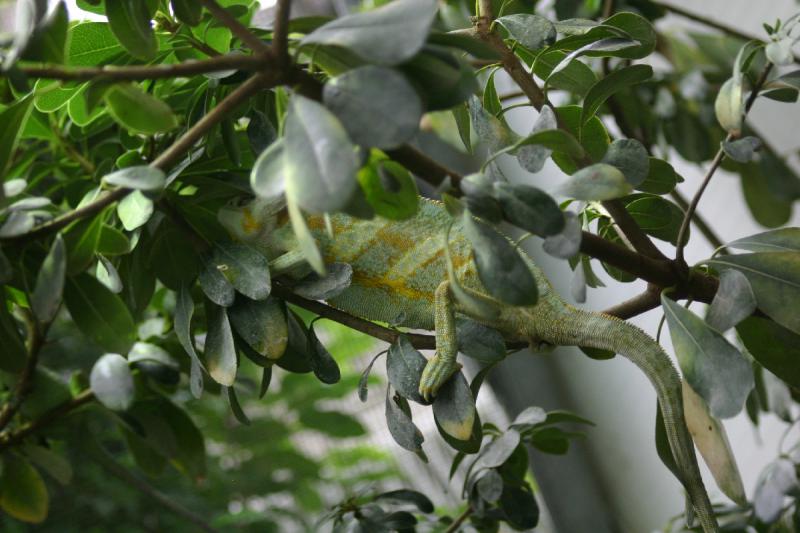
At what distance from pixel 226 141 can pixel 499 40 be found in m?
0.29

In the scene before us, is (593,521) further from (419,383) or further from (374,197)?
(374,197)

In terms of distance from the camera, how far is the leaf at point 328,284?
0.77m

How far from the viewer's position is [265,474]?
2.21 m

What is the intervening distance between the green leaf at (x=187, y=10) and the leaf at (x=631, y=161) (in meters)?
0.36

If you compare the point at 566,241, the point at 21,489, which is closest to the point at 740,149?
the point at 566,241

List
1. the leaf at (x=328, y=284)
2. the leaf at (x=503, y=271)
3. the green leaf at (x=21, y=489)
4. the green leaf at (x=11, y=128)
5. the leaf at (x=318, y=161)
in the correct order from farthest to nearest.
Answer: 1. the green leaf at (x=21, y=489)
2. the leaf at (x=328, y=284)
3. the green leaf at (x=11, y=128)
4. the leaf at (x=503, y=271)
5. the leaf at (x=318, y=161)

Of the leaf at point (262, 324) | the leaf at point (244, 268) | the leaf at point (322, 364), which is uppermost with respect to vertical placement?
the leaf at point (244, 268)

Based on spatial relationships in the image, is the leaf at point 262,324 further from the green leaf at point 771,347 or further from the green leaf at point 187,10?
the green leaf at point 771,347

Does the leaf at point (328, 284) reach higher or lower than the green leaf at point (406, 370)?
higher

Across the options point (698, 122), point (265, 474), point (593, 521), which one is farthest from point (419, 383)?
point (593, 521)

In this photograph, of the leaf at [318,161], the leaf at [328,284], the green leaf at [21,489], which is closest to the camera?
the leaf at [318,161]

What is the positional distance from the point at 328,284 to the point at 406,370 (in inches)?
4.3

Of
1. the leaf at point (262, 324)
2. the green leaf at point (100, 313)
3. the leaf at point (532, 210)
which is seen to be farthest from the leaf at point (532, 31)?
the green leaf at point (100, 313)

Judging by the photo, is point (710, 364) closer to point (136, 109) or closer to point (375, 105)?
point (375, 105)
